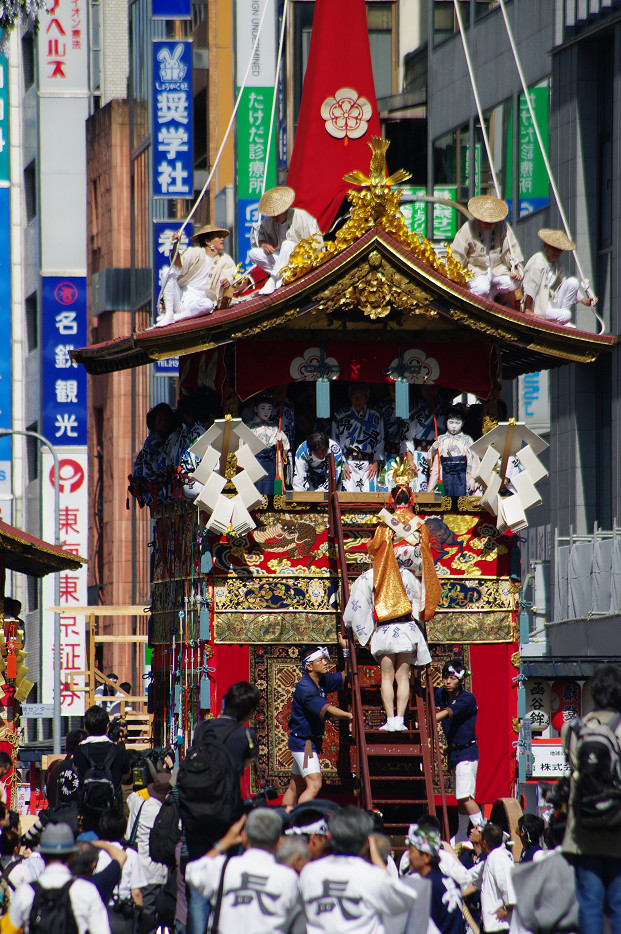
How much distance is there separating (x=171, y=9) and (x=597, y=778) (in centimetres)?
3212

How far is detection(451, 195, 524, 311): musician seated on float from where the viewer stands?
1633 cm

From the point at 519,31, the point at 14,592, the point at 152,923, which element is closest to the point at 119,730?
the point at 152,923

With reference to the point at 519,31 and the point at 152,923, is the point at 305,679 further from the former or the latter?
the point at 519,31

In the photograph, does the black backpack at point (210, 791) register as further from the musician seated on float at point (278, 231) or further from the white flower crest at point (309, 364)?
the musician seated on float at point (278, 231)

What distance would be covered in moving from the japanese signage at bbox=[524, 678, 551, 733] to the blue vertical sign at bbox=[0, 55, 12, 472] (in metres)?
25.2

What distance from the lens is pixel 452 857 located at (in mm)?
11188

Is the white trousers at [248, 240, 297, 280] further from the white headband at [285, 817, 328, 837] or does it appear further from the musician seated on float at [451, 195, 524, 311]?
the white headband at [285, 817, 328, 837]

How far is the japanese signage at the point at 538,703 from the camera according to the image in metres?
22.7

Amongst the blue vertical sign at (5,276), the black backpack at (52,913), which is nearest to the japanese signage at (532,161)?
the blue vertical sign at (5,276)

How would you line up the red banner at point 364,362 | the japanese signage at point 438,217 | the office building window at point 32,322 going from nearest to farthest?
Answer: the red banner at point 364,362
the japanese signage at point 438,217
the office building window at point 32,322

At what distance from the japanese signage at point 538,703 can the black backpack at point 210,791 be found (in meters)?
13.4

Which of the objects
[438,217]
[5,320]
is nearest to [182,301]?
[438,217]

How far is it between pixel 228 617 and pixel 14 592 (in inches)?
1452

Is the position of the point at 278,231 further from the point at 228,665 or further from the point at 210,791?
the point at 210,791
